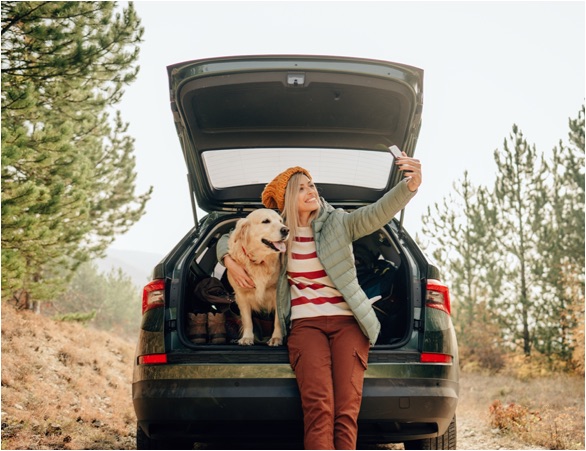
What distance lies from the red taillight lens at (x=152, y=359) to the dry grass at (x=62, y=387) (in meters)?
2.43

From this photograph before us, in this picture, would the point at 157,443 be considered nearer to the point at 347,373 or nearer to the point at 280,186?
the point at 347,373

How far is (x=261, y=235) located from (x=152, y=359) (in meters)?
0.96

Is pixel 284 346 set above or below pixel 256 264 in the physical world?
below

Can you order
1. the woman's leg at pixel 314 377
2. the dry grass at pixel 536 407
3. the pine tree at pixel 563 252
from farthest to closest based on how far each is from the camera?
the pine tree at pixel 563 252
the dry grass at pixel 536 407
the woman's leg at pixel 314 377

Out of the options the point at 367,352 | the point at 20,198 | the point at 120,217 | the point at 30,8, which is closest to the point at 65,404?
the point at 20,198

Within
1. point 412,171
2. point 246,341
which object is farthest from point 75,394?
point 412,171

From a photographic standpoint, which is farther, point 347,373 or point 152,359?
point 152,359

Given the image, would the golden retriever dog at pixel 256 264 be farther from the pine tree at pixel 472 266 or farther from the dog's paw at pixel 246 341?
the pine tree at pixel 472 266

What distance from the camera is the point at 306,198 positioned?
3.42 m

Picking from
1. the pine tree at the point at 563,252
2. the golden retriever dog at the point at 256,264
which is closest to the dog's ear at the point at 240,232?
the golden retriever dog at the point at 256,264

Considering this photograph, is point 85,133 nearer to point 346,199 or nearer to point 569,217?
point 346,199

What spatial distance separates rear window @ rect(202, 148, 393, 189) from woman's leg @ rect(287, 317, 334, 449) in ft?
4.95

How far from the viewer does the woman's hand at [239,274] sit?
366cm

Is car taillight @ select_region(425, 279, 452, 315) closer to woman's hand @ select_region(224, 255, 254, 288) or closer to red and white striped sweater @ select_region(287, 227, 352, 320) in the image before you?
red and white striped sweater @ select_region(287, 227, 352, 320)
